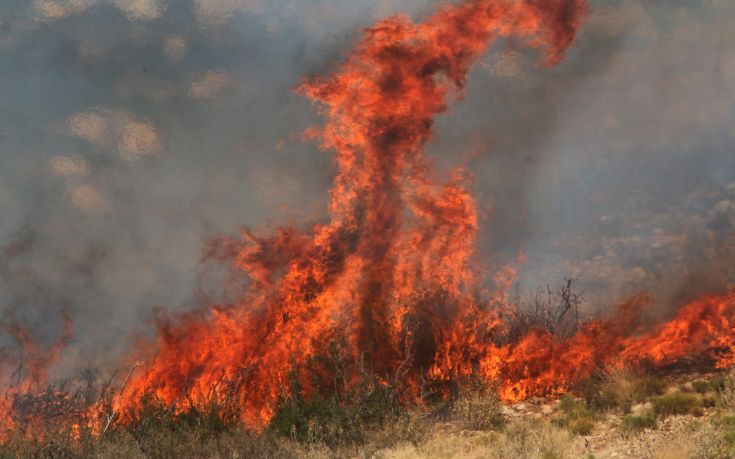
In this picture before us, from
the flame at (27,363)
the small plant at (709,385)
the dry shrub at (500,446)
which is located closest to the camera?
the dry shrub at (500,446)

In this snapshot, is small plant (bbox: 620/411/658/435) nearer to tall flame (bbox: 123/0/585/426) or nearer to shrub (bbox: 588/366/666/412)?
shrub (bbox: 588/366/666/412)

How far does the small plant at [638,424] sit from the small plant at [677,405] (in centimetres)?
42

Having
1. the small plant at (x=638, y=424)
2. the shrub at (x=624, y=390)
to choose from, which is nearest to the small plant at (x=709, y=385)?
the shrub at (x=624, y=390)

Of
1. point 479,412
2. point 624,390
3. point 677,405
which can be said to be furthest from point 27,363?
point 677,405

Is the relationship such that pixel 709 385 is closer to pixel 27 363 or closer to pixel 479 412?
pixel 479 412

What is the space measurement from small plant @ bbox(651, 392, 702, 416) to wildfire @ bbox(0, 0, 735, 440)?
7.36 feet

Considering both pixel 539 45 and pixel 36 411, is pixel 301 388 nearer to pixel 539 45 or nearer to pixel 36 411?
pixel 36 411

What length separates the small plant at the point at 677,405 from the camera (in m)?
11.9

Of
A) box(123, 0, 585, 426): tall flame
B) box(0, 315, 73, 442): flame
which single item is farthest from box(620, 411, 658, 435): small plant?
box(0, 315, 73, 442): flame

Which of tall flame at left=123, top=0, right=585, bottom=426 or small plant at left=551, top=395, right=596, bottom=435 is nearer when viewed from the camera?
small plant at left=551, top=395, right=596, bottom=435

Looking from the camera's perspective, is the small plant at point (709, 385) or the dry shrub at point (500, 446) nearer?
the dry shrub at point (500, 446)

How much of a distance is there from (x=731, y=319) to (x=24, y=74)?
23.1m

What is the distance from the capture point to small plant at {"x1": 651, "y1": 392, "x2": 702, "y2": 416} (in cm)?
1194

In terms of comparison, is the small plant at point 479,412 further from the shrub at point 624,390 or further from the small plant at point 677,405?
the small plant at point 677,405
